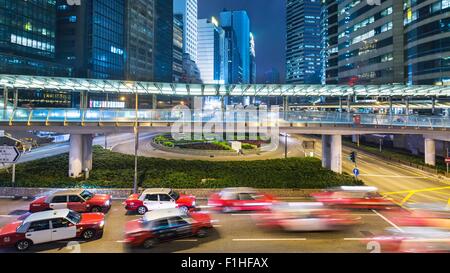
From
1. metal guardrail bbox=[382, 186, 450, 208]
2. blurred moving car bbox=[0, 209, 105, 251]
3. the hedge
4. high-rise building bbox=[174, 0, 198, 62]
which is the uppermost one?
high-rise building bbox=[174, 0, 198, 62]

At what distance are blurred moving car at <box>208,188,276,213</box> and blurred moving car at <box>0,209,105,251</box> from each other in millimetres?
7381

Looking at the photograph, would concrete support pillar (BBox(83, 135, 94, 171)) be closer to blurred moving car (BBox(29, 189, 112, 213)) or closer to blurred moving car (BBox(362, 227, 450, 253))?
blurred moving car (BBox(29, 189, 112, 213))

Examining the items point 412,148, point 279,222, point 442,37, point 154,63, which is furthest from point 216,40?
point 279,222

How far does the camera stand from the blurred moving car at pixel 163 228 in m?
13.1

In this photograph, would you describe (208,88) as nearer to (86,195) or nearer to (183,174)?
(183,174)

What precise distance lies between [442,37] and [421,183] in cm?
4919

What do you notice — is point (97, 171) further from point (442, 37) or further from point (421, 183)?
point (442, 37)

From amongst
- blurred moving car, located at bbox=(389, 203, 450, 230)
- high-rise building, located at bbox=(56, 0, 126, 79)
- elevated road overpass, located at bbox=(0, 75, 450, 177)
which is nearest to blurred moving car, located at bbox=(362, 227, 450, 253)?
blurred moving car, located at bbox=(389, 203, 450, 230)

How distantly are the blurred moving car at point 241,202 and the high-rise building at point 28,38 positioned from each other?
73117mm

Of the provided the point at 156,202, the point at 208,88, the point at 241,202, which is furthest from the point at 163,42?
the point at 241,202

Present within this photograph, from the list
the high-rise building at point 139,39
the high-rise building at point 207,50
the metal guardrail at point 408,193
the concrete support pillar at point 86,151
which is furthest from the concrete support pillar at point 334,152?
the high-rise building at point 207,50

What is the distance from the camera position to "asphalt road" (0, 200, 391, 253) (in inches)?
510

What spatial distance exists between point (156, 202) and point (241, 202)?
541cm
